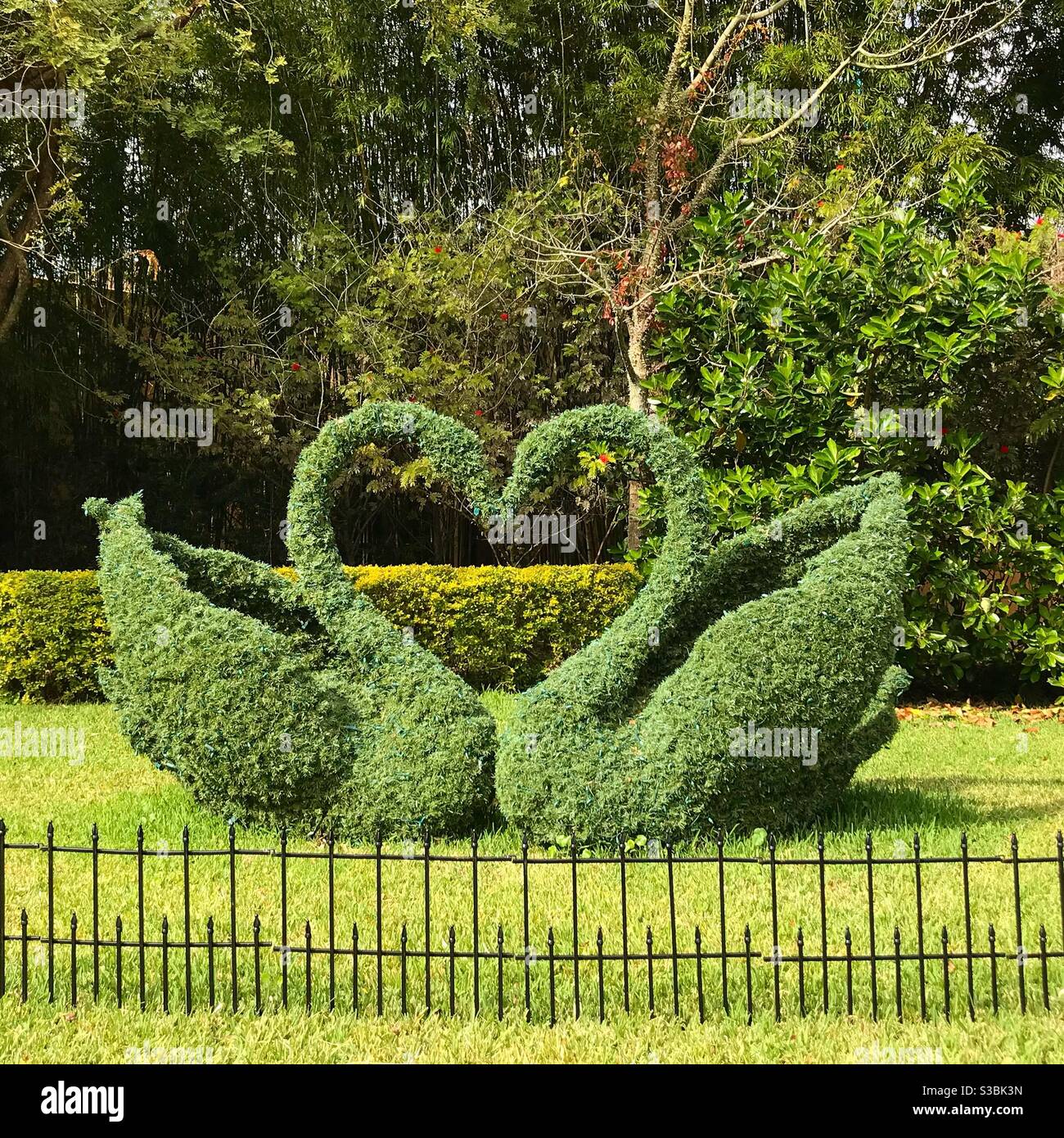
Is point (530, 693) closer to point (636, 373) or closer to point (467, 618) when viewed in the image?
point (467, 618)

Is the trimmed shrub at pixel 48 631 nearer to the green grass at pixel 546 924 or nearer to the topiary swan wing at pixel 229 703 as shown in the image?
the green grass at pixel 546 924

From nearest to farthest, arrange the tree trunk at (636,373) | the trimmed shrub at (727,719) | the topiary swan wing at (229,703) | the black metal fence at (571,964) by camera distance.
Result: the black metal fence at (571,964)
the trimmed shrub at (727,719)
the topiary swan wing at (229,703)
the tree trunk at (636,373)

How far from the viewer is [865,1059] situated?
3.64 metres

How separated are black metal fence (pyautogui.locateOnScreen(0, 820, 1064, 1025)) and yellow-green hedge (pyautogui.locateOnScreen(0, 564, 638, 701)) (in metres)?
7.01

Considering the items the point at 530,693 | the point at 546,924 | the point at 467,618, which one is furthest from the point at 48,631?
the point at 546,924

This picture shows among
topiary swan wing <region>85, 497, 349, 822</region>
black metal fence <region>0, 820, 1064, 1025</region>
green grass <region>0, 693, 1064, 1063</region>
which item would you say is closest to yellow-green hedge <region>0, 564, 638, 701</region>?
green grass <region>0, 693, 1064, 1063</region>

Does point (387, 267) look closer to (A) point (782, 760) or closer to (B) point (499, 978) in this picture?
(A) point (782, 760)

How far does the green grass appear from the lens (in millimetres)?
3773

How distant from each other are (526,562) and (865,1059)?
40.5ft

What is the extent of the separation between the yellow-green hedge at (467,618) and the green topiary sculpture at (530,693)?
18.4 feet

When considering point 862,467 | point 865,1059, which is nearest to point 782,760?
point 865,1059

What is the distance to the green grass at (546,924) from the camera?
3.77 meters

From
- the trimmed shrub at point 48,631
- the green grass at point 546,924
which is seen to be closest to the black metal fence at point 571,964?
the green grass at point 546,924

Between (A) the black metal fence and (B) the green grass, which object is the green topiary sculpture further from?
(A) the black metal fence
